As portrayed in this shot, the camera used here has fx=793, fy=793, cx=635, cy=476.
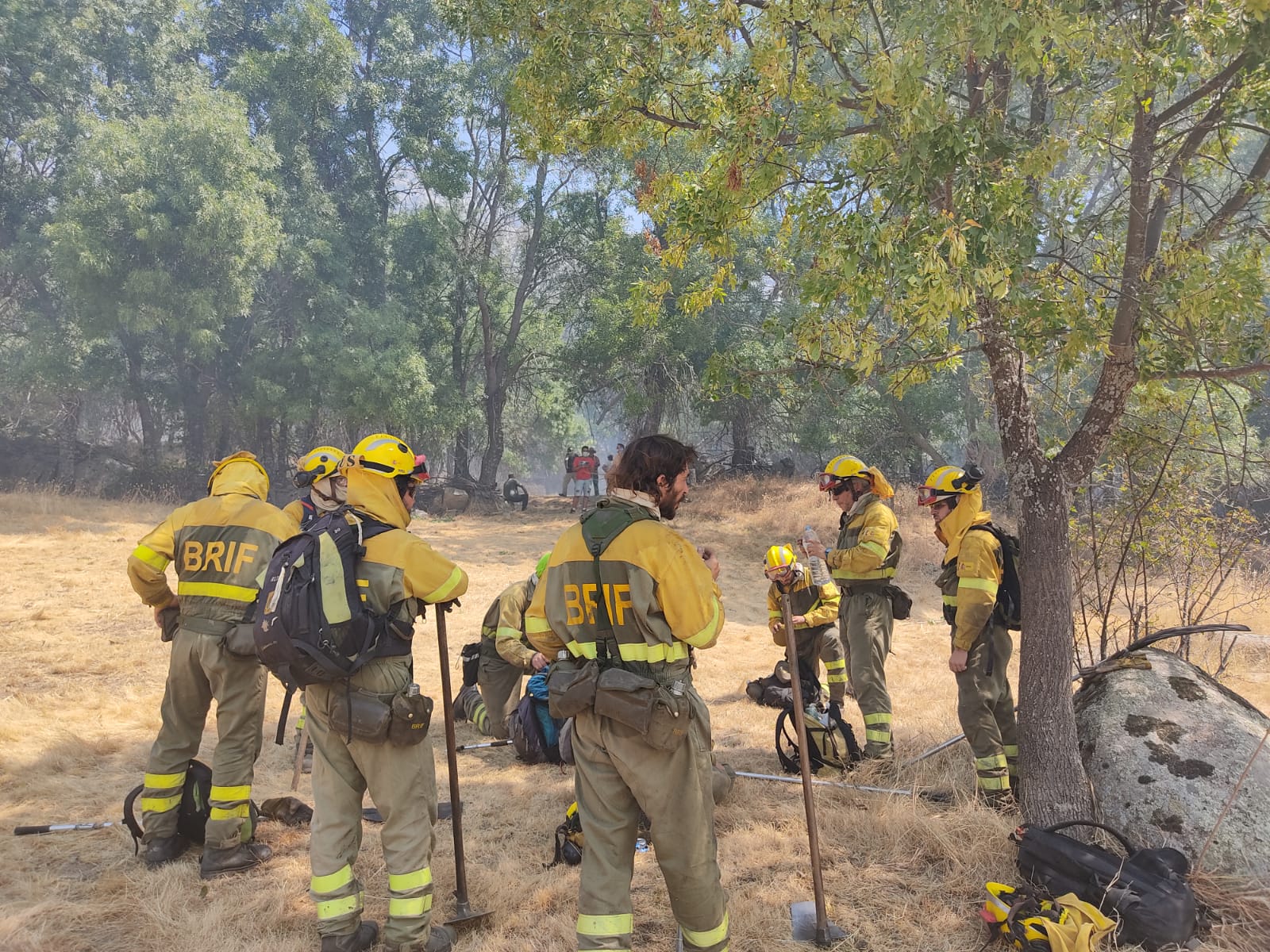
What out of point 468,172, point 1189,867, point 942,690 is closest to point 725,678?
point 942,690

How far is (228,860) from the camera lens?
3889 millimetres

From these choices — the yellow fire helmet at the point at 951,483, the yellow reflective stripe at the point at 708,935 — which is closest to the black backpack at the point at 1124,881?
the yellow reflective stripe at the point at 708,935

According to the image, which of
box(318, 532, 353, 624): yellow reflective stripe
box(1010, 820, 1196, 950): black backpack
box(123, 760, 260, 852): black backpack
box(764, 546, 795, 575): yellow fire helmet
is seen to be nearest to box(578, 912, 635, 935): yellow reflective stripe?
box(318, 532, 353, 624): yellow reflective stripe

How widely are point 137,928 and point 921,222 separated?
4.52 meters

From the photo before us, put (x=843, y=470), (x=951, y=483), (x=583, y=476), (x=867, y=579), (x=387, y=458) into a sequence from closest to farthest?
(x=387, y=458) < (x=951, y=483) < (x=867, y=579) < (x=843, y=470) < (x=583, y=476)

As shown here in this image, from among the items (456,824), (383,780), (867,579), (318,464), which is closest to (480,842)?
(456,824)

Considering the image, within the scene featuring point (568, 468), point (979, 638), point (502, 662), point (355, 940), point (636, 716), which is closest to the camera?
point (636, 716)

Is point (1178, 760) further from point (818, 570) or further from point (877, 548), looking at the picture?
point (818, 570)

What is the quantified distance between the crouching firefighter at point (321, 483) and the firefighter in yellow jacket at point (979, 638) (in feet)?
11.4

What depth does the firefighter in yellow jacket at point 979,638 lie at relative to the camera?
461 centimetres

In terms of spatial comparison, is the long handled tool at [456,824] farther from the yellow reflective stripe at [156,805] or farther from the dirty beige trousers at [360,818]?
the yellow reflective stripe at [156,805]

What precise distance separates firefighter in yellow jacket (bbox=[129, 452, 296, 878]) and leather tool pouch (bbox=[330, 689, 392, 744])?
1094 mm

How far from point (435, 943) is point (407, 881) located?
33 cm

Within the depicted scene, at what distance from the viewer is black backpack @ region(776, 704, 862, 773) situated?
523 centimetres
